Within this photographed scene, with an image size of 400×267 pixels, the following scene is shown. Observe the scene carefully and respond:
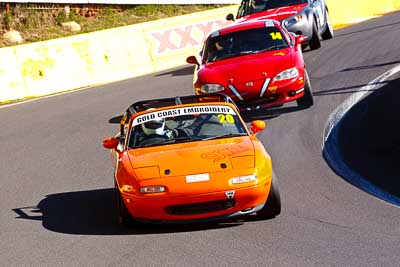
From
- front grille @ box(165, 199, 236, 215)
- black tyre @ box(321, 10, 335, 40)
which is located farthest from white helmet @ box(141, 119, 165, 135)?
black tyre @ box(321, 10, 335, 40)

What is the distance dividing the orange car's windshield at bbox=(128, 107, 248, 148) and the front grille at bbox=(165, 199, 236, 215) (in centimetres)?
127

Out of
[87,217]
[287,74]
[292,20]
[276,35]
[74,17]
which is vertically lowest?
[74,17]

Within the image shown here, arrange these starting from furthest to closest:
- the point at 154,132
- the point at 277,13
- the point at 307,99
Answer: the point at 277,13
the point at 307,99
the point at 154,132

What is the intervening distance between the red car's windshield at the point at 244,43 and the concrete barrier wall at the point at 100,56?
5991 mm

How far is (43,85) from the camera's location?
2061 centimetres

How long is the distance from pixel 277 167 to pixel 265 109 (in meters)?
4.16

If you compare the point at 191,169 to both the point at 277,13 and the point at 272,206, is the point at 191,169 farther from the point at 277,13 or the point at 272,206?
the point at 277,13

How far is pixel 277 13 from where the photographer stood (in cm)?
2045

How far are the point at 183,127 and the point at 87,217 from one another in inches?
57.0

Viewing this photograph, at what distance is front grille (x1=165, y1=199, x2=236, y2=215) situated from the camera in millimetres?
8359

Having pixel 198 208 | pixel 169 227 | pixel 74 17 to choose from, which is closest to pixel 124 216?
pixel 169 227

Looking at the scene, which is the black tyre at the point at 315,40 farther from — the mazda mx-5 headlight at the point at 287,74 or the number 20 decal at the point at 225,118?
the number 20 decal at the point at 225,118

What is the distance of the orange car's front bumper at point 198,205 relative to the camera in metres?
8.30

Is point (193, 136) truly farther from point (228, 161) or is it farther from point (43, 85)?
point (43, 85)
